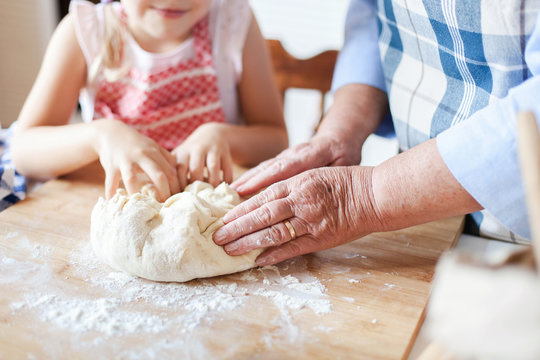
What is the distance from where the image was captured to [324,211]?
869 millimetres

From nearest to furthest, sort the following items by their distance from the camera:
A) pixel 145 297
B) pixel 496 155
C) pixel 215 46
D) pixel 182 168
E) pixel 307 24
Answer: pixel 496 155
pixel 145 297
pixel 182 168
pixel 215 46
pixel 307 24

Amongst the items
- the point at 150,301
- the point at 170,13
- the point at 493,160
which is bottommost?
the point at 150,301

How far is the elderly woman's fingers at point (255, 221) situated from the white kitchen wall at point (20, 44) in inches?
88.0

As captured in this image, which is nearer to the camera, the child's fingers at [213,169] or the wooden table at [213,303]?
the wooden table at [213,303]

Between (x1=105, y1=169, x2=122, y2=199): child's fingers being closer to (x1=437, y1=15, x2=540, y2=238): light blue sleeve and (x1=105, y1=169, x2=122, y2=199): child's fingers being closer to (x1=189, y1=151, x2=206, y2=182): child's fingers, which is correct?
(x1=189, y1=151, x2=206, y2=182): child's fingers

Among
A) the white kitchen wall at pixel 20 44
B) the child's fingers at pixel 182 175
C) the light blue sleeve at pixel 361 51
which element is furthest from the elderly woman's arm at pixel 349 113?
the white kitchen wall at pixel 20 44

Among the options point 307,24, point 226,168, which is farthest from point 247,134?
point 307,24

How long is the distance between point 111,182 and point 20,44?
2.03 meters

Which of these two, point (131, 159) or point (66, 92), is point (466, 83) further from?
point (66, 92)

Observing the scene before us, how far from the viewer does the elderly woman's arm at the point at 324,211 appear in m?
0.83

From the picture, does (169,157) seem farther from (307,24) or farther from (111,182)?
(307,24)

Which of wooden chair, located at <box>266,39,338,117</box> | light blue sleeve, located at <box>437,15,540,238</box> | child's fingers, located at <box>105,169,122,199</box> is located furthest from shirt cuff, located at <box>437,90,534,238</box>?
wooden chair, located at <box>266,39,338,117</box>

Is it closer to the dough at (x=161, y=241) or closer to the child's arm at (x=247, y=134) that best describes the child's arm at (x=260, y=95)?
the child's arm at (x=247, y=134)

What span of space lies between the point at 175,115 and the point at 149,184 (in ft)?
1.23
